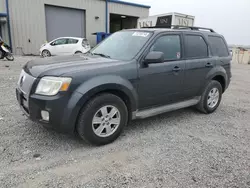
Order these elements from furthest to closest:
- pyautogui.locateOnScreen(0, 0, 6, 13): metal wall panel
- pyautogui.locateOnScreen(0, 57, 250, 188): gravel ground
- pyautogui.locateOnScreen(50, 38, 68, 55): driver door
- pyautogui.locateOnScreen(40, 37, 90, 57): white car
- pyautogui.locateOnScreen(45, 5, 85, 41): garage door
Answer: pyautogui.locateOnScreen(45, 5, 85, 41): garage door < pyautogui.locateOnScreen(0, 0, 6, 13): metal wall panel < pyautogui.locateOnScreen(50, 38, 68, 55): driver door < pyautogui.locateOnScreen(40, 37, 90, 57): white car < pyautogui.locateOnScreen(0, 57, 250, 188): gravel ground

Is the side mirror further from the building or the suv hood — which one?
the building

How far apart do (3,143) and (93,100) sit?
57.2 inches

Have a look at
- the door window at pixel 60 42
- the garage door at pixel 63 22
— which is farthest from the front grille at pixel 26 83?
the garage door at pixel 63 22

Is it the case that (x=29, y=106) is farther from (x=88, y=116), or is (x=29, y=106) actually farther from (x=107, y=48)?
(x=107, y=48)

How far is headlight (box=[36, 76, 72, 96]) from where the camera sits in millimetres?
2604

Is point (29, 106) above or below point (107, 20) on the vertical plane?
below

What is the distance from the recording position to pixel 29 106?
272 centimetres

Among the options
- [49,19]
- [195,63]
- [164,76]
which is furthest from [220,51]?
[49,19]

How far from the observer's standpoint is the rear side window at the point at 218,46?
14.7 ft

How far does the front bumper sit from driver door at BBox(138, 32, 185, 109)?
1.11 metres

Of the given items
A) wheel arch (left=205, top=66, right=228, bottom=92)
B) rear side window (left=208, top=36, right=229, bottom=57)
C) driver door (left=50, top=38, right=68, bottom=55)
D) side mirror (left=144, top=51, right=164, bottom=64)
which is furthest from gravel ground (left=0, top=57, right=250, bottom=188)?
driver door (left=50, top=38, right=68, bottom=55)

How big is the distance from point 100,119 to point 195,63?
2.22 metres

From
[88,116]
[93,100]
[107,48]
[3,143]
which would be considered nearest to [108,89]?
[93,100]

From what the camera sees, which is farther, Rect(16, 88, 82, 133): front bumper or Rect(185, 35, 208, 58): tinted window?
Rect(185, 35, 208, 58): tinted window
